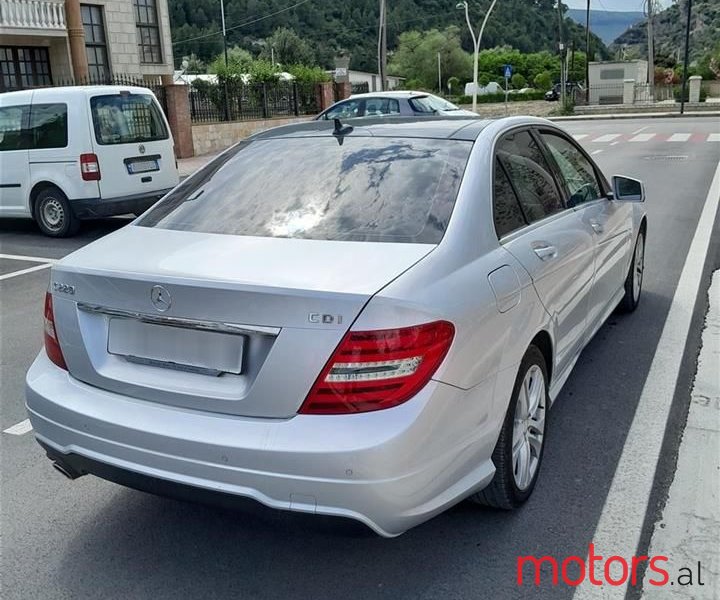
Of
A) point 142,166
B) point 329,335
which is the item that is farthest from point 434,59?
point 329,335

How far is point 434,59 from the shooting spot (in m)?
85.6

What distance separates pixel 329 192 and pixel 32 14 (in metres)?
25.0

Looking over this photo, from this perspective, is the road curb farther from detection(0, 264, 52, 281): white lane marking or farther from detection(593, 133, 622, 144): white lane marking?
detection(0, 264, 52, 281): white lane marking

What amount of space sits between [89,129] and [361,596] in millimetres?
8584

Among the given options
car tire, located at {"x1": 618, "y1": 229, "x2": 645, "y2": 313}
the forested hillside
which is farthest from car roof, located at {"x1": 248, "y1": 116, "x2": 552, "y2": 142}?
the forested hillside

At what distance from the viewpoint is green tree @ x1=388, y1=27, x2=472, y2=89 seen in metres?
85.1

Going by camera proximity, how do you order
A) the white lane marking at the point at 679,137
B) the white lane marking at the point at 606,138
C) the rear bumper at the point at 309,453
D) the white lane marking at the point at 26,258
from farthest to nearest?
the white lane marking at the point at 606,138
the white lane marking at the point at 679,137
the white lane marking at the point at 26,258
the rear bumper at the point at 309,453

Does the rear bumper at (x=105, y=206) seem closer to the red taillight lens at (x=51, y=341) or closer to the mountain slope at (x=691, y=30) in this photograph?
the red taillight lens at (x=51, y=341)

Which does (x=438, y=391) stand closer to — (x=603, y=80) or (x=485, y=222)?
(x=485, y=222)

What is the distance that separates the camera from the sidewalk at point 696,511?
2.69 m

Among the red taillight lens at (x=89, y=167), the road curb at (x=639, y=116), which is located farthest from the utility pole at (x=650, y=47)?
the red taillight lens at (x=89, y=167)

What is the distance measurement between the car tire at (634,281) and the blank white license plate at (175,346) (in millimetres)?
3774

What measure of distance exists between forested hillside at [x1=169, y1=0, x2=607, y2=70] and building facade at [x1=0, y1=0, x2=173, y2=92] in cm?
5673

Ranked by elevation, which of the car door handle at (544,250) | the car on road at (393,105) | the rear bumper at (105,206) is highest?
the car on road at (393,105)
